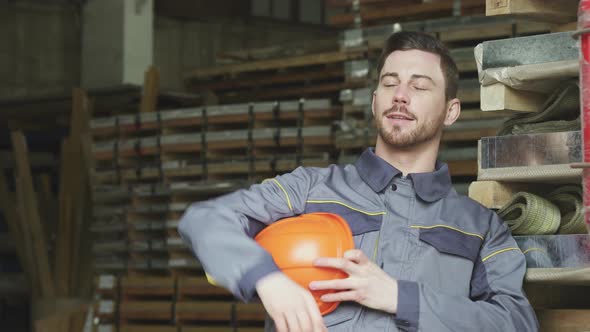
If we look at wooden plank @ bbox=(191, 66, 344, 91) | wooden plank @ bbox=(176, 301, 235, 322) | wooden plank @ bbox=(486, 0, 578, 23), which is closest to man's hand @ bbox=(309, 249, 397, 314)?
wooden plank @ bbox=(486, 0, 578, 23)

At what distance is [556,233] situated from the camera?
367 centimetres

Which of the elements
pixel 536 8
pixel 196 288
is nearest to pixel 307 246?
pixel 536 8

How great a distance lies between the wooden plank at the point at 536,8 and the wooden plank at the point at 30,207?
24.3 feet

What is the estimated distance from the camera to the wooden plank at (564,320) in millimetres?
3617

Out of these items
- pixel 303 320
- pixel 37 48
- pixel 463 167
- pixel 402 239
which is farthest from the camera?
pixel 37 48

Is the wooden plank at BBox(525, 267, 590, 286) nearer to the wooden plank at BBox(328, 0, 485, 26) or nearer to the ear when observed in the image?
the ear

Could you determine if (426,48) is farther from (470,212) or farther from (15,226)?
(15,226)

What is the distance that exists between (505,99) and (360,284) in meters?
1.09

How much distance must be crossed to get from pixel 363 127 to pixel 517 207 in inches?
144

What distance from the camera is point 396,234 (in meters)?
3.27

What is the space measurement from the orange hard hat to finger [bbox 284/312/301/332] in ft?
0.78

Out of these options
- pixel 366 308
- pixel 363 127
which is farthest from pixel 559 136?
pixel 363 127

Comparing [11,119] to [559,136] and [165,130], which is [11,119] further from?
[559,136]

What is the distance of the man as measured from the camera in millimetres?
2914
